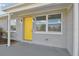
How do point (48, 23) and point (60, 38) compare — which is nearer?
point (60, 38)

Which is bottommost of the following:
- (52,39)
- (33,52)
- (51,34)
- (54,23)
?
(33,52)

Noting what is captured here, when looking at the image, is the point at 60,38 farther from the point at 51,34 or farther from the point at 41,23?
the point at 41,23

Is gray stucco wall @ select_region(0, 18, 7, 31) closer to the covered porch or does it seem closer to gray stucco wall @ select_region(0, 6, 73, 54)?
the covered porch

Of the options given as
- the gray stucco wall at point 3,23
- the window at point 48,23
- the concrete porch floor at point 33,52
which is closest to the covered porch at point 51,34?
the concrete porch floor at point 33,52

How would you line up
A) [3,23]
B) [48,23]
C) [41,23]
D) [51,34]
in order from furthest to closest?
[3,23], [41,23], [48,23], [51,34]

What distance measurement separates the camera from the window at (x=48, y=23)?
12.1 metres

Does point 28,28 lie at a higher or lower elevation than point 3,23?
lower


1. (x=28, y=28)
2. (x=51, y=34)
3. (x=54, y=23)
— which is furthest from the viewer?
(x=28, y=28)

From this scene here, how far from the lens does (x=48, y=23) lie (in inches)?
503

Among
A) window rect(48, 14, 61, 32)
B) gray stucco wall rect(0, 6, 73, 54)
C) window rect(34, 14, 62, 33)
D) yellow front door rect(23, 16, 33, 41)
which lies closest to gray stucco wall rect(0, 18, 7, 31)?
yellow front door rect(23, 16, 33, 41)

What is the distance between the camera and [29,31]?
15.4m

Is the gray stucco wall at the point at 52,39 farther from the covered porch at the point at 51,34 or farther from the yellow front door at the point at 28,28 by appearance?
the yellow front door at the point at 28,28

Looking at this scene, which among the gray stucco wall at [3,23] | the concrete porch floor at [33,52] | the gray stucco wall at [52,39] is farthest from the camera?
the gray stucco wall at [3,23]

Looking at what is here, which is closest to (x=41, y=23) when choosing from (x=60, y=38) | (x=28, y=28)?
(x=28, y=28)
